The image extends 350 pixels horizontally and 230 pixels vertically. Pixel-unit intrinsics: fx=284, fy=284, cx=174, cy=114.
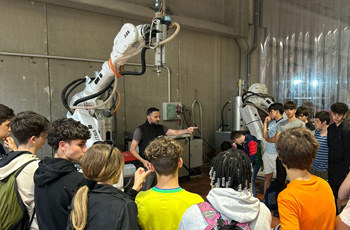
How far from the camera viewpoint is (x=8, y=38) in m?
4.36

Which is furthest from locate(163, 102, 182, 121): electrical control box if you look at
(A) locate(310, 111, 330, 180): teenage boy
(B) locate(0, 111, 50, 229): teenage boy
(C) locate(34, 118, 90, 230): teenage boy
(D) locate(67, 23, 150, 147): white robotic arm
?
(C) locate(34, 118, 90, 230): teenage boy

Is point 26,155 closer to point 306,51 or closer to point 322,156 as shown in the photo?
point 322,156

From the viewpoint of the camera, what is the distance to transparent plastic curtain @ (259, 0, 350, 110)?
5.64 metres

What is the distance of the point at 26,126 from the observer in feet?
5.62

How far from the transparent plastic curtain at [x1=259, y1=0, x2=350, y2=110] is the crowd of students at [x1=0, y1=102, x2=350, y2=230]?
480 cm

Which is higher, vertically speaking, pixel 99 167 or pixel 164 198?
pixel 99 167

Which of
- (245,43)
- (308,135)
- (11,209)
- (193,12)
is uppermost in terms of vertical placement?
(193,12)

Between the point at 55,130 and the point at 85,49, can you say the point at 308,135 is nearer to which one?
the point at 55,130

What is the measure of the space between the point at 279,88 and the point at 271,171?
311 cm

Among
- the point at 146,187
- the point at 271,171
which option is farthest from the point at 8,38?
the point at 271,171

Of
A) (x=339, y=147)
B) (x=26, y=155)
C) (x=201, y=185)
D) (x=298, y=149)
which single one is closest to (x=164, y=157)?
(x=298, y=149)

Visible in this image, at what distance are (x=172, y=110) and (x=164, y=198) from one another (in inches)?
187

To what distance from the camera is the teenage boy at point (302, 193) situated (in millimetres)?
1361

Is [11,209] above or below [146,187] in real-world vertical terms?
above
